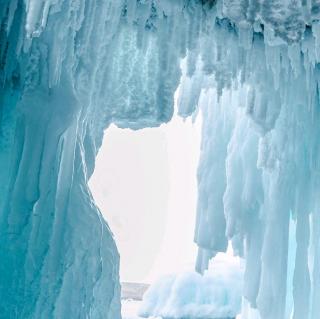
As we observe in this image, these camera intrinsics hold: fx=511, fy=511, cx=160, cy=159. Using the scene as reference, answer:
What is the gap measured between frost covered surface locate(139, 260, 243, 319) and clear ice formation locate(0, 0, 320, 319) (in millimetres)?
5174

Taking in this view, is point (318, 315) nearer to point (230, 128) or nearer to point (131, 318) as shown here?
point (230, 128)

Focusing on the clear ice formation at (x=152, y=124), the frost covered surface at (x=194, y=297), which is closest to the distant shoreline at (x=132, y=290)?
the frost covered surface at (x=194, y=297)

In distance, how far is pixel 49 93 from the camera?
13.9 feet

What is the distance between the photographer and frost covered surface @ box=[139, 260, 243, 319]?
12.6 meters

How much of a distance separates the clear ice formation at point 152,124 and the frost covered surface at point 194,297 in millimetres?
5174

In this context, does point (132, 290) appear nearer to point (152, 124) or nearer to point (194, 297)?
point (194, 297)

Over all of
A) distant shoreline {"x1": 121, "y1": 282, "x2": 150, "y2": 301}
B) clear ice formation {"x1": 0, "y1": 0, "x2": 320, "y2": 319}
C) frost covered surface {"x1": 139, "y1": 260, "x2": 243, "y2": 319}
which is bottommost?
distant shoreline {"x1": 121, "y1": 282, "x2": 150, "y2": 301}

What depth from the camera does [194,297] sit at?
42.4 ft

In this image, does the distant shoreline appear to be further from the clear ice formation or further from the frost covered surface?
the clear ice formation

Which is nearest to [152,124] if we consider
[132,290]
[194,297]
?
[194,297]

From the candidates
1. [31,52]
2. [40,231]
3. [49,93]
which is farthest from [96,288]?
[31,52]

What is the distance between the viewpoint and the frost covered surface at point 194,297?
41.5 feet

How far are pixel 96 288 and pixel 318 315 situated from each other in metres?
3.20

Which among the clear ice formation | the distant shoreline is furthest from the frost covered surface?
the clear ice formation
